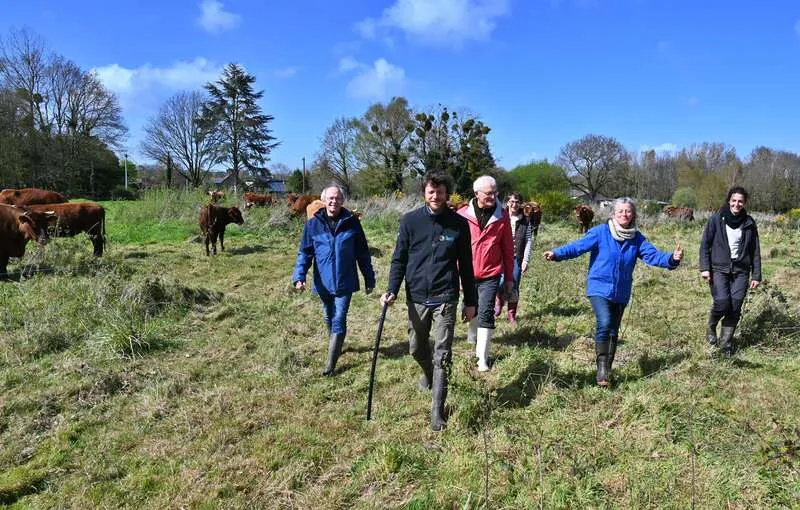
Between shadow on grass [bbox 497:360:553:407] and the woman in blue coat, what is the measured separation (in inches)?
19.6

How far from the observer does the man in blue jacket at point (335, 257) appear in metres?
4.46

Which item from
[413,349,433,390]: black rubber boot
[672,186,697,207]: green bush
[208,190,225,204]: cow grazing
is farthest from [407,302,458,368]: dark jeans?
[672,186,697,207]: green bush

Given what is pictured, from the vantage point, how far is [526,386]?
4.12m

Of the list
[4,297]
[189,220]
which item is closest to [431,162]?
[189,220]

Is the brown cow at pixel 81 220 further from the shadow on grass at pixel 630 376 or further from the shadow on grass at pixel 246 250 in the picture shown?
the shadow on grass at pixel 630 376

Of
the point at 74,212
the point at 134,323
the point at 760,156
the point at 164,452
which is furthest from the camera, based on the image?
the point at 760,156

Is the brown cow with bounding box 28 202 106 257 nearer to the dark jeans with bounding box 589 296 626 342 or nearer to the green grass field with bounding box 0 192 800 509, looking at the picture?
the green grass field with bounding box 0 192 800 509

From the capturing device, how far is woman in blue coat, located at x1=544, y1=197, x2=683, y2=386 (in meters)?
3.84

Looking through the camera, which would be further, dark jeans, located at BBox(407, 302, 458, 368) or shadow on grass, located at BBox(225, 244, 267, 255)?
shadow on grass, located at BBox(225, 244, 267, 255)

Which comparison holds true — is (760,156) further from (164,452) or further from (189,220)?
(164,452)

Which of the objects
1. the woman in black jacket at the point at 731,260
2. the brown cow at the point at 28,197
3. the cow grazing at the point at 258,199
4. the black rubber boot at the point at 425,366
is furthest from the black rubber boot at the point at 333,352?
the cow grazing at the point at 258,199

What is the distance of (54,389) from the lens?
4.02 m

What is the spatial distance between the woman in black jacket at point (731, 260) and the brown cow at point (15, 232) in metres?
9.62

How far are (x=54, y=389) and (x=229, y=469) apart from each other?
2.11m
